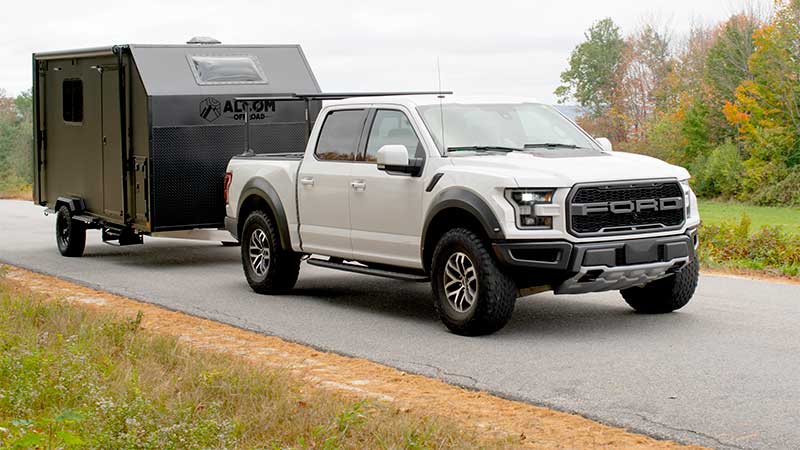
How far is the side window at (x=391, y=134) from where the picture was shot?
11312mm

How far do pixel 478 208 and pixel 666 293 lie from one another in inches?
84.6

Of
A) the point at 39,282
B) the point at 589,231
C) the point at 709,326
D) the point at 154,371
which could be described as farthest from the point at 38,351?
the point at 39,282

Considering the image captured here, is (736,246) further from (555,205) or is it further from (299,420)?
(299,420)

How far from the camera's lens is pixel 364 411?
7141 mm

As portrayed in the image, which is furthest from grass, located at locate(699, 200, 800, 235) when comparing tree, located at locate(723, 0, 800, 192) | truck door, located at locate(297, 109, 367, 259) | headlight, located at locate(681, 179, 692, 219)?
headlight, located at locate(681, 179, 692, 219)

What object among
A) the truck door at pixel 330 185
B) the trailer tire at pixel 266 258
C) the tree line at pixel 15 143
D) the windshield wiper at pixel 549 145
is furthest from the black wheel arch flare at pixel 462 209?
the tree line at pixel 15 143

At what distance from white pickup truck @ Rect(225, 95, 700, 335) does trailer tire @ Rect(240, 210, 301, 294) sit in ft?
0.08

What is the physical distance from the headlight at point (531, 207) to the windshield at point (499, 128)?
1.14 m

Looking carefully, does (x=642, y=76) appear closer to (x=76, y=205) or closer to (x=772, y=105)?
(x=772, y=105)

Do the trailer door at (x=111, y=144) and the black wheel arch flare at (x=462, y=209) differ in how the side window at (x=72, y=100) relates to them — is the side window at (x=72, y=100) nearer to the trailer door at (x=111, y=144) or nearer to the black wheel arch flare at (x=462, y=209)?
the trailer door at (x=111, y=144)

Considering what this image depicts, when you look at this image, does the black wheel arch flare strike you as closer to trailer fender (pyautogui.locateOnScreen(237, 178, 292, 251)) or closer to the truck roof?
the truck roof

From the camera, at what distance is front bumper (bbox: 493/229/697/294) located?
32.5ft

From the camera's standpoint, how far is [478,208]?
10180 mm

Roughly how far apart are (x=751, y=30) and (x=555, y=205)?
205ft
